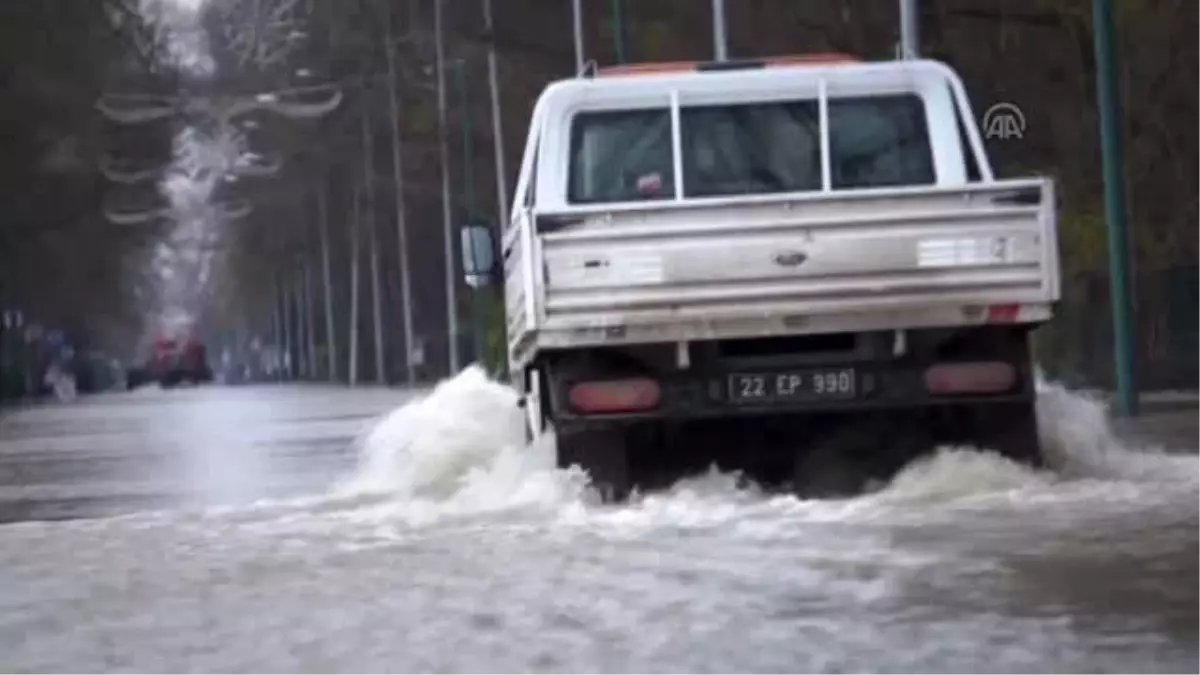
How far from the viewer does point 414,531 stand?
14.4 metres

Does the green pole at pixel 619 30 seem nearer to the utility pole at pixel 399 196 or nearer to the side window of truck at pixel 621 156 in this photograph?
the utility pole at pixel 399 196

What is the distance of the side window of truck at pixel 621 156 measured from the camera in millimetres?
16375

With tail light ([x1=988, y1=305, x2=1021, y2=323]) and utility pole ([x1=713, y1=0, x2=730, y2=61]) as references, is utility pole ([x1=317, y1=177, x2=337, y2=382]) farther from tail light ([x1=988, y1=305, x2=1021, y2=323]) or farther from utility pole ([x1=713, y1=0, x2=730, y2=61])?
tail light ([x1=988, y1=305, x2=1021, y2=323])

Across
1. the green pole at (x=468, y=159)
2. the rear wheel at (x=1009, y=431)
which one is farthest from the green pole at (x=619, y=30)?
the rear wheel at (x=1009, y=431)

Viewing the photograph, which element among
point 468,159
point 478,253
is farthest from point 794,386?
point 468,159

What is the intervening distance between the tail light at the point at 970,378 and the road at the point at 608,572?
0.44 m

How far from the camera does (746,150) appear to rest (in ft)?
54.2

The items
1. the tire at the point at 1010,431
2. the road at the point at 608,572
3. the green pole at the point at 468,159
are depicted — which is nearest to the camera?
the road at the point at 608,572

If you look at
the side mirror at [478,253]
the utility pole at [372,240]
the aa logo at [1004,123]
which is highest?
the aa logo at [1004,123]

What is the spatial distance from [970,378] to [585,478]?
6.67 ft

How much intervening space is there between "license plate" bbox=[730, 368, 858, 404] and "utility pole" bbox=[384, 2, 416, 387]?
53583 millimetres

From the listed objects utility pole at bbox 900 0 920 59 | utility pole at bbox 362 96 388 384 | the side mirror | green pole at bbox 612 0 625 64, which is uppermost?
green pole at bbox 612 0 625 64

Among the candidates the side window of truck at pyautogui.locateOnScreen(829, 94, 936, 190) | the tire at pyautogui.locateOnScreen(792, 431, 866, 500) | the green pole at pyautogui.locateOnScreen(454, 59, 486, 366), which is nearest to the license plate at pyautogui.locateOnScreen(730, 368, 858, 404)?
the tire at pyautogui.locateOnScreen(792, 431, 866, 500)

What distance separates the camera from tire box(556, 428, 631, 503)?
1518 cm
